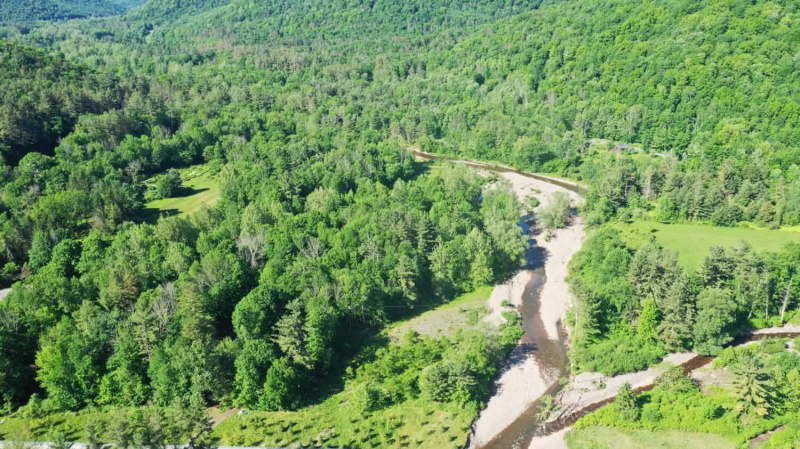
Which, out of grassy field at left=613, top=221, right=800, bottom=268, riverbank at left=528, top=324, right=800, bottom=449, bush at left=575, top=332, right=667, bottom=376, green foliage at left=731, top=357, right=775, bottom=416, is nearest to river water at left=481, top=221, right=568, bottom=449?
riverbank at left=528, top=324, right=800, bottom=449

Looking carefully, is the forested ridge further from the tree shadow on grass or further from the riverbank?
the riverbank

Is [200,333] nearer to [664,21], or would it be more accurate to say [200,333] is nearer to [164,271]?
[164,271]

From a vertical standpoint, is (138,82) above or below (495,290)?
above

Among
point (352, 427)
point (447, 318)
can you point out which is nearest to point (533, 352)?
point (447, 318)

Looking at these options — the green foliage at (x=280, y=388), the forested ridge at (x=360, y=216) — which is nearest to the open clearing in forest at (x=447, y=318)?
the forested ridge at (x=360, y=216)

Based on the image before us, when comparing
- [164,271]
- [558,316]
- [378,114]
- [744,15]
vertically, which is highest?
[744,15]

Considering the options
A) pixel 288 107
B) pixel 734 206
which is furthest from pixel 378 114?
pixel 734 206
